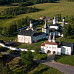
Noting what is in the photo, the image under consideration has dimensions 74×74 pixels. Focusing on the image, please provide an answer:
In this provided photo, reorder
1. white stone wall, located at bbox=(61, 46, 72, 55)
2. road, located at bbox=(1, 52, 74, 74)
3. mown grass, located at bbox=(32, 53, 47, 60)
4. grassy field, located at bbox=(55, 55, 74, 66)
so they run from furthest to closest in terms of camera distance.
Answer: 1. white stone wall, located at bbox=(61, 46, 72, 55)
2. mown grass, located at bbox=(32, 53, 47, 60)
3. grassy field, located at bbox=(55, 55, 74, 66)
4. road, located at bbox=(1, 52, 74, 74)

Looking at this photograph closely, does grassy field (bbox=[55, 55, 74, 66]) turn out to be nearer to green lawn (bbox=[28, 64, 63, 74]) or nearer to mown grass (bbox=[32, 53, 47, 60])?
mown grass (bbox=[32, 53, 47, 60])

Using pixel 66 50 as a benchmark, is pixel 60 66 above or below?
below

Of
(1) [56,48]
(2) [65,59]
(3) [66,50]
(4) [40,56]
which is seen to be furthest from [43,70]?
(3) [66,50]

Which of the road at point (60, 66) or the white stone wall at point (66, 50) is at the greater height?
the white stone wall at point (66, 50)

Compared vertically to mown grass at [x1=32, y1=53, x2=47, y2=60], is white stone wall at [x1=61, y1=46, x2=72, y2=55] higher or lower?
higher

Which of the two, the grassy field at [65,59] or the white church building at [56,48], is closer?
the grassy field at [65,59]

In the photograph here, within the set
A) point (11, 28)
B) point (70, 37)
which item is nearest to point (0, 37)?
point (11, 28)

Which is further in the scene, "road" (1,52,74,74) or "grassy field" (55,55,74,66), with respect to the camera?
"grassy field" (55,55,74,66)

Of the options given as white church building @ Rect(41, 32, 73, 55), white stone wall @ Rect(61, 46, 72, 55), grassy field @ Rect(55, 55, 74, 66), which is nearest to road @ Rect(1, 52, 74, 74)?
grassy field @ Rect(55, 55, 74, 66)

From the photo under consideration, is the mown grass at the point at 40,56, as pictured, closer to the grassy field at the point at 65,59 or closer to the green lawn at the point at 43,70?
the grassy field at the point at 65,59

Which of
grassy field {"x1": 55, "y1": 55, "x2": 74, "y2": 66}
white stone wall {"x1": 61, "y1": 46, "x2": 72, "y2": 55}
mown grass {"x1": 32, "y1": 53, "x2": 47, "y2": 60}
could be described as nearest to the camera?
grassy field {"x1": 55, "y1": 55, "x2": 74, "y2": 66}

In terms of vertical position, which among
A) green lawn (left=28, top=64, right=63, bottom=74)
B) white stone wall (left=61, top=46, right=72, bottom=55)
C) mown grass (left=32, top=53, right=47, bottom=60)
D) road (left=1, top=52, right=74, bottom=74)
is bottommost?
green lawn (left=28, top=64, right=63, bottom=74)

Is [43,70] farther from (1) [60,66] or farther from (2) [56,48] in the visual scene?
(2) [56,48]

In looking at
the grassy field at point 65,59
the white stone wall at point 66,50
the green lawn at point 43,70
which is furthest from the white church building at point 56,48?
the green lawn at point 43,70
